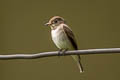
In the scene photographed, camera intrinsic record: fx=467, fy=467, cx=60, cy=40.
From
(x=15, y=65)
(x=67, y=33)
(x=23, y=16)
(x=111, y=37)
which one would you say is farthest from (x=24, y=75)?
(x=67, y=33)

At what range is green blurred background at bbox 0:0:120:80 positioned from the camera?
381 centimetres

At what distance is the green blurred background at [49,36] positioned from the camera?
3.81 metres

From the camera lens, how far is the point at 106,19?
12.5 feet

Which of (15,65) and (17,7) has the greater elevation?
(17,7)

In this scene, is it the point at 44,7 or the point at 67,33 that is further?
the point at 44,7

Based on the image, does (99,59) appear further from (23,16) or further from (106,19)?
(23,16)

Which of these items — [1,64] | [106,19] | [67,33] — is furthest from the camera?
[1,64]

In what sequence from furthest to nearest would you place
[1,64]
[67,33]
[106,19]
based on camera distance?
[1,64]
[106,19]
[67,33]

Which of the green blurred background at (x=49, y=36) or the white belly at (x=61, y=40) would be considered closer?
the white belly at (x=61, y=40)

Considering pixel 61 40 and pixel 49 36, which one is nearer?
pixel 61 40

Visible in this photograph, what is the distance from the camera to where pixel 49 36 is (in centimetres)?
397

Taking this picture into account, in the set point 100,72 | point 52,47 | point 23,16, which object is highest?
point 23,16

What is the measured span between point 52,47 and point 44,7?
1.17 feet

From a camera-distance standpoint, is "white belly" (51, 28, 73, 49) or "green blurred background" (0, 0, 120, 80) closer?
"white belly" (51, 28, 73, 49)
